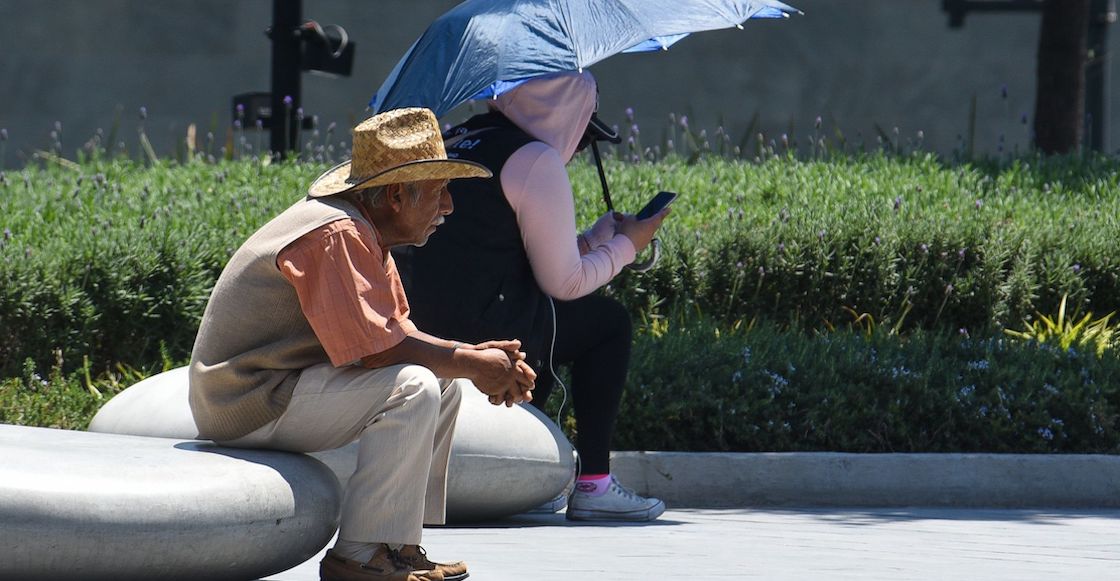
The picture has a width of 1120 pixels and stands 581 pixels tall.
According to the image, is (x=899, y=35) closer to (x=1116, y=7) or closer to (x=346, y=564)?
(x=1116, y=7)

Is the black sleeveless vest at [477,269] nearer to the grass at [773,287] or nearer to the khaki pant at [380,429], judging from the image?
the khaki pant at [380,429]

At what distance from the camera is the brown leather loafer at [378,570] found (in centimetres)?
411

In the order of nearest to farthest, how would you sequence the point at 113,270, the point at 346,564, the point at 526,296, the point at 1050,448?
the point at 346,564 < the point at 526,296 < the point at 1050,448 < the point at 113,270

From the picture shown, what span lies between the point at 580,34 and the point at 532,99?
0.30 meters

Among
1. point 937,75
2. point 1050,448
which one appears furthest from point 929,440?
point 937,75

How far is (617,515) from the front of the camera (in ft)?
19.1

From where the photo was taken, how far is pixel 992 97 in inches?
669

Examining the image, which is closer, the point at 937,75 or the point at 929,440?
the point at 929,440

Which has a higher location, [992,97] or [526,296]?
[992,97]

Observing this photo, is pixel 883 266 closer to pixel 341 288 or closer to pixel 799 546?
pixel 799 546

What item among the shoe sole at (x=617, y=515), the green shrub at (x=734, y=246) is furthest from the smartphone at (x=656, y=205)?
the green shrub at (x=734, y=246)

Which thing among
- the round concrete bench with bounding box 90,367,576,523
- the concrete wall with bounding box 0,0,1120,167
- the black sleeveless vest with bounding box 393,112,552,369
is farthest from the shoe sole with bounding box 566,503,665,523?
the concrete wall with bounding box 0,0,1120,167

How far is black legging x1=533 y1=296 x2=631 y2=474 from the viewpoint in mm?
5746

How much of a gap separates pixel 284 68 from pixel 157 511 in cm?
748
